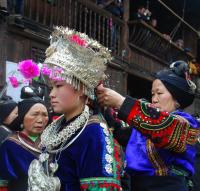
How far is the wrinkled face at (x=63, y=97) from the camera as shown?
255cm

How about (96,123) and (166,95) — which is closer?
(96,123)

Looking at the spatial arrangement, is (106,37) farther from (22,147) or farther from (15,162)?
(15,162)

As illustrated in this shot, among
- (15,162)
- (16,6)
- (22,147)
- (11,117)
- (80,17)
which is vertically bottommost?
(15,162)

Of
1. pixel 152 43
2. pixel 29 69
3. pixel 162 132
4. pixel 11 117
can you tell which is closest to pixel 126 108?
pixel 162 132

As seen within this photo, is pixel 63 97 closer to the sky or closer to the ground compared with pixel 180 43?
closer to the ground

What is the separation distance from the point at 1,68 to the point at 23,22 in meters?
0.83

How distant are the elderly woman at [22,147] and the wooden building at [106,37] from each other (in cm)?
212

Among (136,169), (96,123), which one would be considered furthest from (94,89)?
(136,169)

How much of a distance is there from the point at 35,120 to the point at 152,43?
7.86 meters

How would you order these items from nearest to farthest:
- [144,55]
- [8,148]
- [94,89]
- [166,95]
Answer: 1. [94,89]
2. [166,95]
3. [8,148]
4. [144,55]

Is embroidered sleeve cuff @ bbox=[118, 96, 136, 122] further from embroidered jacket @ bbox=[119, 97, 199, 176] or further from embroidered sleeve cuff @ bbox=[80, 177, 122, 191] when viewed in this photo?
embroidered sleeve cuff @ bbox=[80, 177, 122, 191]

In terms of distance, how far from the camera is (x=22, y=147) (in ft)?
12.6

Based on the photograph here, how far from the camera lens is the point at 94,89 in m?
2.58

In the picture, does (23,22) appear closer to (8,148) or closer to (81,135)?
(8,148)
